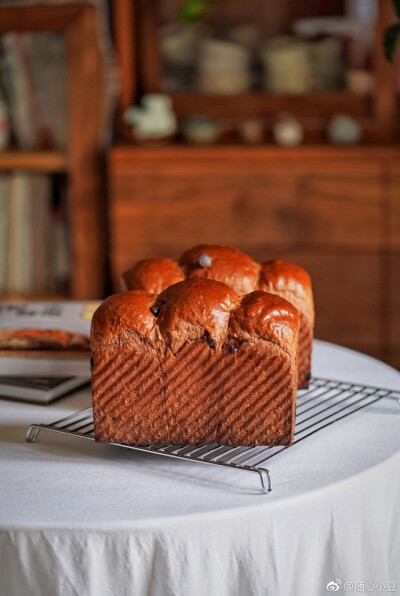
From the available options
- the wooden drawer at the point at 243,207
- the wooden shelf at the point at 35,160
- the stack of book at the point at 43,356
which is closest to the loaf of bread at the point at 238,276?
A: the stack of book at the point at 43,356

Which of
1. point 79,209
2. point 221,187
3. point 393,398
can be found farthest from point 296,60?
point 393,398

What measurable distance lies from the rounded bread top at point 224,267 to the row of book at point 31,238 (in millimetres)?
1673

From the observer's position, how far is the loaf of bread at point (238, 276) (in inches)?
55.6

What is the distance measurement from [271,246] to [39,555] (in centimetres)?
207

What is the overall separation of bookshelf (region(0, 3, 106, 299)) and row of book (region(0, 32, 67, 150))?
0.14ft

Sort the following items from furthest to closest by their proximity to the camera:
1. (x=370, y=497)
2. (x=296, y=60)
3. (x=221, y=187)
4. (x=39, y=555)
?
(x=296, y=60) < (x=221, y=187) < (x=370, y=497) < (x=39, y=555)

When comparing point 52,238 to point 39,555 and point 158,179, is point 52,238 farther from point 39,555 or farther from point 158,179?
point 39,555

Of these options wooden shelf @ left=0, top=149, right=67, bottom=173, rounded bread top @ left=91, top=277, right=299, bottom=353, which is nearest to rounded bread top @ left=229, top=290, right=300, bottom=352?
rounded bread top @ left=91, top=277, right=299, bottom=353

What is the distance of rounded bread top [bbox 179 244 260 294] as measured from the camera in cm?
140

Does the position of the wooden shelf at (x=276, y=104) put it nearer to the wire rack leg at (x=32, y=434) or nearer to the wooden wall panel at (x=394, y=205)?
the wooden wall panel at (x=394, y=205)

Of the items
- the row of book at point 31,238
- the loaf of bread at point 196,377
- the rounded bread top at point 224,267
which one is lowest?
the row of book at point 31,238

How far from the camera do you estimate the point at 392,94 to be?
10.3 feet

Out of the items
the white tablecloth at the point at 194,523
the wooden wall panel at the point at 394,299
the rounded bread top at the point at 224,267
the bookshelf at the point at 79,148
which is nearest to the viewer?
the white tablecloth at the point at 194,523

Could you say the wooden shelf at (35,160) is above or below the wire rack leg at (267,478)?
above
